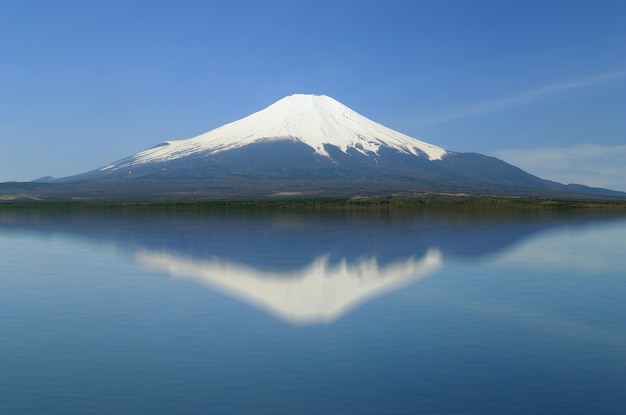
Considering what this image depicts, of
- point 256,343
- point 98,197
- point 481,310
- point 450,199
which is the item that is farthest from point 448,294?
point 98,197

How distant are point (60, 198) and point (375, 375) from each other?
114102 mm

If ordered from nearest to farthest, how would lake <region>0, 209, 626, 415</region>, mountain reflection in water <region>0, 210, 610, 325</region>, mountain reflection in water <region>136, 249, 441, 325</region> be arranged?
lake <region>0, 209, 626, 415</region> → mountain reflection in water <region>136, 249, 441, 325</region> → mountain reflection in water <region>0, 210, 610, 325</region>

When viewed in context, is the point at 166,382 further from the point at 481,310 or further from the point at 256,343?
the point at 481,310

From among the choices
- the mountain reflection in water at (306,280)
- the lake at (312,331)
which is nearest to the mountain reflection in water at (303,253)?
the mountain reflection in water at (306,280)

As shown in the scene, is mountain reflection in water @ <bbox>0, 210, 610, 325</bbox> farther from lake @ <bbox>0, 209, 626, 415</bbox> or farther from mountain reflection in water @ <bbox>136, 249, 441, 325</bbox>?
lake @ <bbox>0, 209, 626, 415</bbox>

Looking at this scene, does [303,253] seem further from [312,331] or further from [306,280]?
[312,331]

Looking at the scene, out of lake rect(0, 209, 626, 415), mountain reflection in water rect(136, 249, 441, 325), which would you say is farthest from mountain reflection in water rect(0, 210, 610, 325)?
lake rect(0, 209, 626, 415)

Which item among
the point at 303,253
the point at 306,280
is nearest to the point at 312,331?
the point at 306,280

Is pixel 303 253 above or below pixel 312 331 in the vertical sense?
above

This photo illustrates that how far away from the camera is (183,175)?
167 meters

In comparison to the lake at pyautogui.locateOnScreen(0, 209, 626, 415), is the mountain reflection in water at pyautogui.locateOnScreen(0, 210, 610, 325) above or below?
above

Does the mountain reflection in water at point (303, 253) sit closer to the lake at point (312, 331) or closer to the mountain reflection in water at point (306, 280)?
the mountain reflection in water at point (306, 280)

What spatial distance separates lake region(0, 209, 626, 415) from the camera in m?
10.9

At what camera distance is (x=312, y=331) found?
52.3 feet
